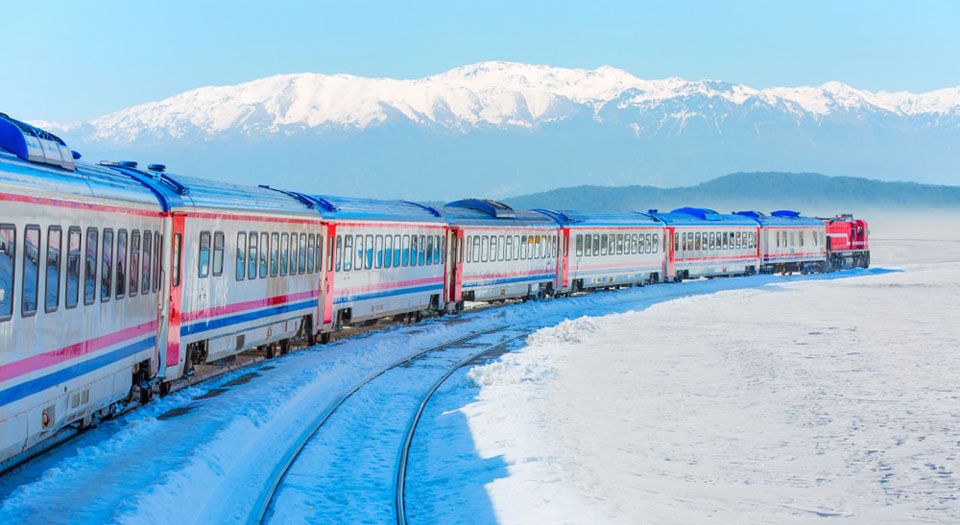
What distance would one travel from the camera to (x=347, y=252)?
28.6 meters

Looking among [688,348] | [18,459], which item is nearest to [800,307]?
[688,348]

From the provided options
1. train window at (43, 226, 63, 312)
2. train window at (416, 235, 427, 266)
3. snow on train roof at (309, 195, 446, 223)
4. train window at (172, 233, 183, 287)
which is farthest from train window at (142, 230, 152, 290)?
train window at (416, 235, 427, 266)

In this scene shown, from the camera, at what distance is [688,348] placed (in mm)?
30641

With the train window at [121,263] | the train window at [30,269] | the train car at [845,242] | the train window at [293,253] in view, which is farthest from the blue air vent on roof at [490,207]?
the train car at [845,242]

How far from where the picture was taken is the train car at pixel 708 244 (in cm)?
5769

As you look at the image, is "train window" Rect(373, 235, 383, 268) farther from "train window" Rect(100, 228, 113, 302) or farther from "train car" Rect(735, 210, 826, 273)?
"train car" Rect(735, 210, 826, 273)

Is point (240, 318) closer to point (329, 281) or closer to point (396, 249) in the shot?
point (329, 281)

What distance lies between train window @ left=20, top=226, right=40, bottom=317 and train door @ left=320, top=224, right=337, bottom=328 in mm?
15464

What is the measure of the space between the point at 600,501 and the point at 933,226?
194602 millimetres

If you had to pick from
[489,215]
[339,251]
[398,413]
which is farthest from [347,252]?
[489,215]

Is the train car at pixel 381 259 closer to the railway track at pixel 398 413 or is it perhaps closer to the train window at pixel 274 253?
the railway track at pixel 398 413

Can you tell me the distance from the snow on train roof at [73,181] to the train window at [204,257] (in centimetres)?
239

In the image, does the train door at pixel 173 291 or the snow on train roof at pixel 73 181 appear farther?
the train door at pixel 173 291

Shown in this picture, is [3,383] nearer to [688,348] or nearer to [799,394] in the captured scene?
[799,394]
